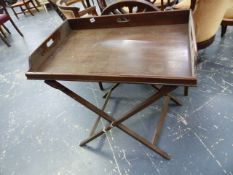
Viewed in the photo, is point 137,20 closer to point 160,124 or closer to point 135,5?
point 135,5

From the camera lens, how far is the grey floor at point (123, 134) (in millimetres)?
1225

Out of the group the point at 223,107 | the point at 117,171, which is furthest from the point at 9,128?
the point at 223,107

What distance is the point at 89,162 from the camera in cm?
132

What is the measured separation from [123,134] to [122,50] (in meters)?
0.71

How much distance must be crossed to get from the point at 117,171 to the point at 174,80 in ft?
2.69

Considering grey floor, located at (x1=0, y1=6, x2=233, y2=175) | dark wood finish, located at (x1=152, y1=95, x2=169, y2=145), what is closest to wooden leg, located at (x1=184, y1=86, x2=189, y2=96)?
grey floor, located at (x1=0, y1=6, x2=233, y2=175)

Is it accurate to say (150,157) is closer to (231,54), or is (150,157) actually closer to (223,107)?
(223,107)

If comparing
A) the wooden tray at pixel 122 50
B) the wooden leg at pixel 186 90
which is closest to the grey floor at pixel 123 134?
the wooden leg at pixel 186 90

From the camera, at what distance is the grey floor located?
122 centimetres

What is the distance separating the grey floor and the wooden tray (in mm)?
701

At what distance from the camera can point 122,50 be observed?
970 mm

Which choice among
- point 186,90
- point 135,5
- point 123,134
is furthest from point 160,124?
point 135,5

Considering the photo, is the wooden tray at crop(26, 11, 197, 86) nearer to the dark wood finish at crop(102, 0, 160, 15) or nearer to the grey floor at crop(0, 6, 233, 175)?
the dark wood finish at crop(102, 0, 160, 15)

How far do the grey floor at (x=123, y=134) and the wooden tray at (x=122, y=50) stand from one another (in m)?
0.70
